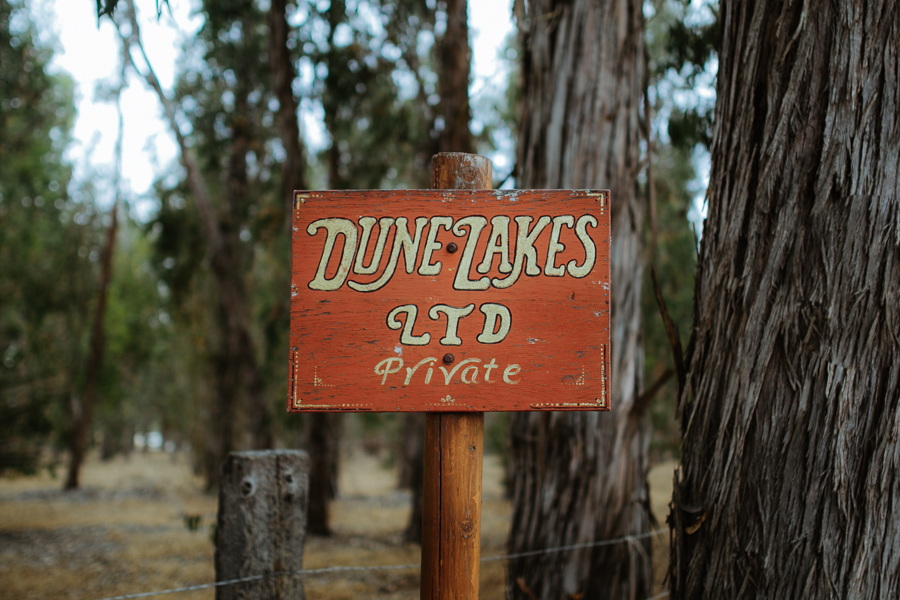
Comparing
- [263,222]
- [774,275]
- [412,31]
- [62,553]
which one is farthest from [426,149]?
[774,275]

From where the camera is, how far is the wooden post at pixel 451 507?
1663 mm

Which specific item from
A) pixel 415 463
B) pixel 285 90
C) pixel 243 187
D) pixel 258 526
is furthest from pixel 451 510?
pixel 243 187

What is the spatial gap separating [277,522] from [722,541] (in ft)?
5.08

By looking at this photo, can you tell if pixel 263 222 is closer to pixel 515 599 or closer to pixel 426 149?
pixel 426 149

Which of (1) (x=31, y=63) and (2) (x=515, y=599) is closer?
(2) (x=515, y=599)

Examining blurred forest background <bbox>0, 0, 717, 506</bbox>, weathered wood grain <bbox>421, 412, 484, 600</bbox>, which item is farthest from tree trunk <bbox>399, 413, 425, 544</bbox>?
weathered wood grain <bbox>421, 412, 484, 600</bbox>

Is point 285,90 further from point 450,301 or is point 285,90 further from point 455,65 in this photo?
point 450,301

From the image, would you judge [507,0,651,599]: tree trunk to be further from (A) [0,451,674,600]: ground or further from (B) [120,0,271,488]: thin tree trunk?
(B) [120,0,271,488]: thin tree trunk

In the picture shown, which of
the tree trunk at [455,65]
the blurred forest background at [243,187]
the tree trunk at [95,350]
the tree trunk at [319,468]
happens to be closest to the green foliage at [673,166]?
the blurred forest background at [243,187]

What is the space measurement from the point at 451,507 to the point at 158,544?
21.9ft

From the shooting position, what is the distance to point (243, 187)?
11.4 metres

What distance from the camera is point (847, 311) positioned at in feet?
5.46

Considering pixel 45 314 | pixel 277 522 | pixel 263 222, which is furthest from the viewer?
pixel 45 314

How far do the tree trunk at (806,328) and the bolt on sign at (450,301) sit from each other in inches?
20.3
